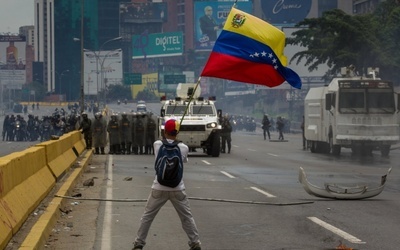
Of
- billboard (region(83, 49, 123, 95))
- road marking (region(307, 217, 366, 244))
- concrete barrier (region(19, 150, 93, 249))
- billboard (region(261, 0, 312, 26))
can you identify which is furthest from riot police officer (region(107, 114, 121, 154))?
billboard (region(83, 49, 123, 95))

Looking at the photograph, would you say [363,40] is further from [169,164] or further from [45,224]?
[169,164]

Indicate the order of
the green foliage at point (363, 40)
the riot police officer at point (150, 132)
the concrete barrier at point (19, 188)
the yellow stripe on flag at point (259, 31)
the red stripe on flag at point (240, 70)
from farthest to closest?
the green foliage at point (363, 40) → the riot police officer at point (150, 132) → the yellow stripe on flag at point (259, 31) → the red stripe on flag at point (240, 70) → the concrete barrier at point (19, 188)

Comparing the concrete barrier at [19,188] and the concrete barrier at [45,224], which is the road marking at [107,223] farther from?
the concrete barrier at [19,188]

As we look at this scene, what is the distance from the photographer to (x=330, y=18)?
5728 cm

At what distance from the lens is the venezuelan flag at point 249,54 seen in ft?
52.3

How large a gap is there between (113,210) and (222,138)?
2691 centimetres

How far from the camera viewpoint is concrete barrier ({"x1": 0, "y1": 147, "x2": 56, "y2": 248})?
11.5 meters

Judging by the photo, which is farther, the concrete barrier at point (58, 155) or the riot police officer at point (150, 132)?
the riot police officer at point (150, 132)

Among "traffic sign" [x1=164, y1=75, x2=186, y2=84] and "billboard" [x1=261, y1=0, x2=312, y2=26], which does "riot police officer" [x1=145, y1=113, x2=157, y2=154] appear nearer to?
"traffic sign" [x1=164, y1=75, x2=186, y2=84]

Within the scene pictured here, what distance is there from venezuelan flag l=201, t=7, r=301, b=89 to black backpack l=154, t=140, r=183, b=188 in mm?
4498

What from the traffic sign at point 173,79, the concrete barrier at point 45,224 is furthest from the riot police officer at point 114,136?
the traffic sign at point 173,79

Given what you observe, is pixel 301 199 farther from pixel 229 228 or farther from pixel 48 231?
pixel 48 231

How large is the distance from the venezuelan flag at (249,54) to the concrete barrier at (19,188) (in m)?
3.30

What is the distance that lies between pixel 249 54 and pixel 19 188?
490 cm
